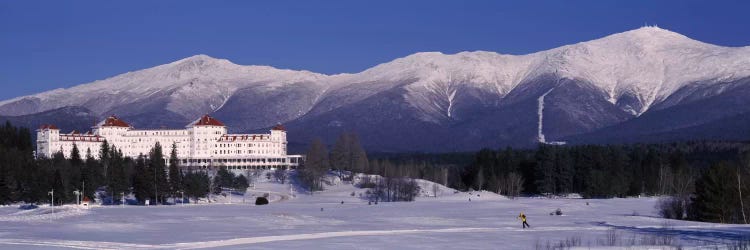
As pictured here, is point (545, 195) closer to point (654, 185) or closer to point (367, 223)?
point (654, 185)

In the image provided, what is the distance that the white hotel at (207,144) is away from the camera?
185 m

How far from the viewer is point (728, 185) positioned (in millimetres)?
69250

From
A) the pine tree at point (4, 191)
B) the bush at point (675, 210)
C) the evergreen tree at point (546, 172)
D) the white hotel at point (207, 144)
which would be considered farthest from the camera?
the white hotel at point (207, 144)

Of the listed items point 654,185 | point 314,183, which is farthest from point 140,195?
point 654,185

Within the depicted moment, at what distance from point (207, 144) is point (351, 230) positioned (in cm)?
13509

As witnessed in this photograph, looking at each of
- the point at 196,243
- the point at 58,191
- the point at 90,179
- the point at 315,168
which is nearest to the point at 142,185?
the point at 90,179

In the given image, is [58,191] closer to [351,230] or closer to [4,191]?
[4,191]

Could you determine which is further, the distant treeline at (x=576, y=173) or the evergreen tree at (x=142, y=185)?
the distant treeline at (x=576, y=173)

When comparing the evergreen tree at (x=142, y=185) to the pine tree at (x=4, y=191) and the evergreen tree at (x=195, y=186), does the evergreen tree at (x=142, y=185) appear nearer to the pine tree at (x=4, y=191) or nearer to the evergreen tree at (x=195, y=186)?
the evergreen tree at (x=195, y=186)

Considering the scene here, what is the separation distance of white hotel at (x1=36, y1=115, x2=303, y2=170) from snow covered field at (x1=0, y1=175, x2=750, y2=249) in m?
105

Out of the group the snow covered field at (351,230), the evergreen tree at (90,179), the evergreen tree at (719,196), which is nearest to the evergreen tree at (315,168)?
the evergreen tree at (90,179)

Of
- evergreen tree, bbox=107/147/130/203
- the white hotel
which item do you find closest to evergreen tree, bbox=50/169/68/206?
evergreen tree, bbox=107/147/130/203

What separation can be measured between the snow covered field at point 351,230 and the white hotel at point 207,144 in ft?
346

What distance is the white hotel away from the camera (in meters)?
185
